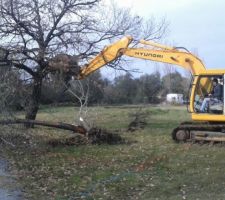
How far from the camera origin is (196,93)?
19641mm

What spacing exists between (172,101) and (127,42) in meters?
41.2

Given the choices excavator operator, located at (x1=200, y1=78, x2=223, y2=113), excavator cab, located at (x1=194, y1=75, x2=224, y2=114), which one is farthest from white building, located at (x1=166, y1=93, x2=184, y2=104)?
excavator operator, located at (x1=200, y1=78, x2=223, y2=113)

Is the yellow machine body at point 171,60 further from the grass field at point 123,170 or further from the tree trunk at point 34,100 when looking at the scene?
the tree trunk at point 34,100

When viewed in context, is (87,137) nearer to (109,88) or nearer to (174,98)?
(109,88)

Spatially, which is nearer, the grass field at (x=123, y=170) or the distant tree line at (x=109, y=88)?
the grass field at (x=123, y=170)

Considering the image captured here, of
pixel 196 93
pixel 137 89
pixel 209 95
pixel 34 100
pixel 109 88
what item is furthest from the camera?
pixel 137 89

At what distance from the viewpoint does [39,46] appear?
23.5 meters

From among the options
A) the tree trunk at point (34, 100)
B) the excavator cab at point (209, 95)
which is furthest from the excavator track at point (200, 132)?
the tree trunk at point (34, 100)

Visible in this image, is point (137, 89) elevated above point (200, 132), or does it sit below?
above

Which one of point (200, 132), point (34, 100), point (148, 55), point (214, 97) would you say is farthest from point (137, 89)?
point (200, 132)

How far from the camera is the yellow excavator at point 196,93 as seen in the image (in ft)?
62.1

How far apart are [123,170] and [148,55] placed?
28.9ft

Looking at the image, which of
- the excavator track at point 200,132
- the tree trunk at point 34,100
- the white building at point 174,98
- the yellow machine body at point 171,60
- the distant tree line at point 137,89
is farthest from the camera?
the white building at point 174,98

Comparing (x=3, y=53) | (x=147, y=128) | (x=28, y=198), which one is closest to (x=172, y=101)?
(x=147, y=128)
